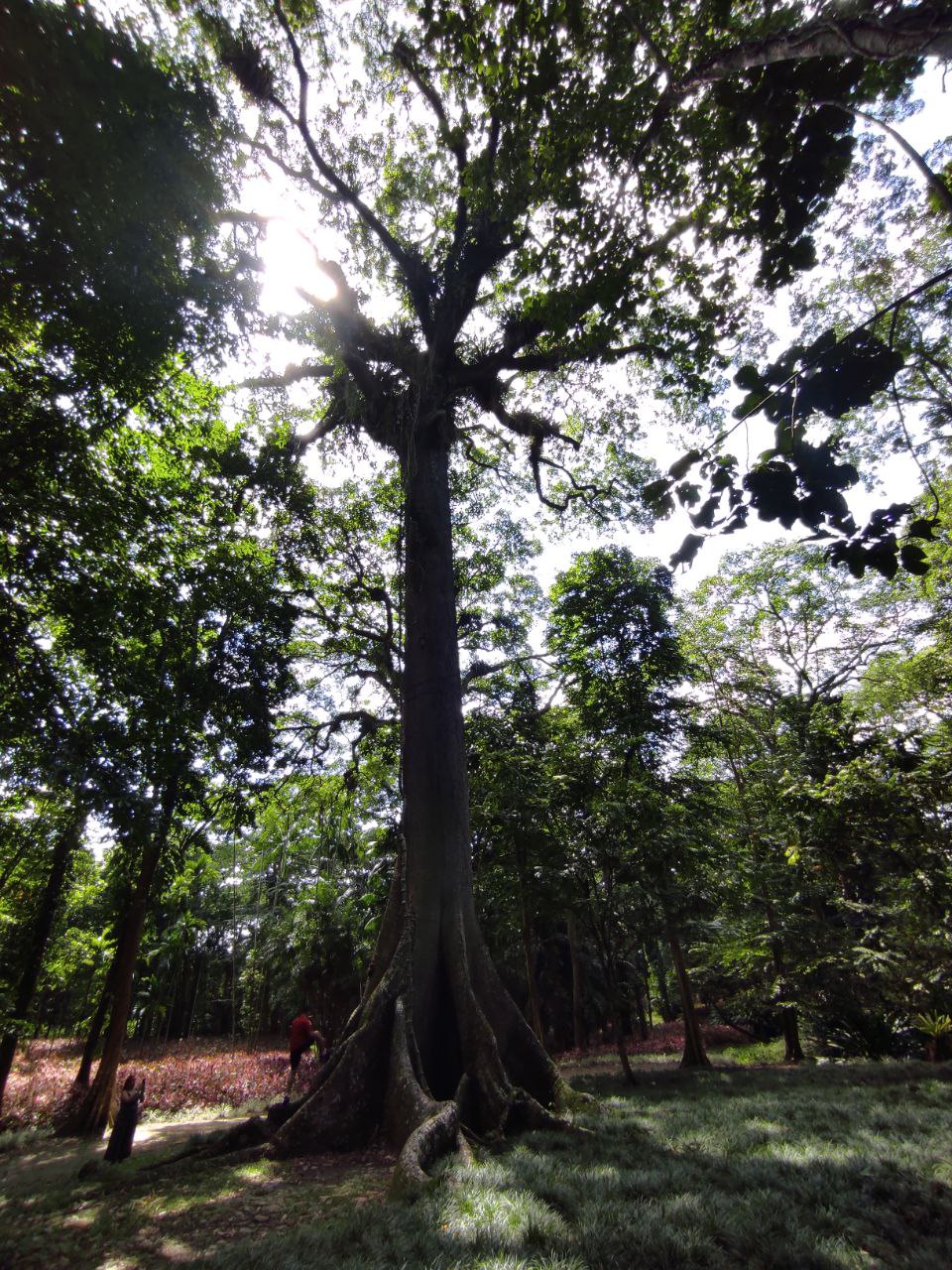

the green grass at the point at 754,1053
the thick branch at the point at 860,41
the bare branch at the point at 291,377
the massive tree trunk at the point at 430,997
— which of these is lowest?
the green grass at the point at 754,1053

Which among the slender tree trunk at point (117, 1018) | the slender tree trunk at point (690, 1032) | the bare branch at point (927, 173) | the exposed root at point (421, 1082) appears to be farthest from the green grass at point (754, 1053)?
the bare branch at point (927, 173)

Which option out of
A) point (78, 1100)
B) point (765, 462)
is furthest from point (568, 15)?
point (78, 1100)

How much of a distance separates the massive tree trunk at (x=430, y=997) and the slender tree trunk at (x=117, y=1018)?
15.1 feet

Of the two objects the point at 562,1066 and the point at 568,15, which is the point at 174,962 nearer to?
the point at 562,1066

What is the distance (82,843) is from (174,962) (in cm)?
2564

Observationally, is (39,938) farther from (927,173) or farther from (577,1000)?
(927,173)

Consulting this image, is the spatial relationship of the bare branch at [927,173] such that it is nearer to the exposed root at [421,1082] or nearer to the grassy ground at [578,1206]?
the grassy ground at [578,1206]

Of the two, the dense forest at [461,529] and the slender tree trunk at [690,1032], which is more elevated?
the dense forest at [461,529]

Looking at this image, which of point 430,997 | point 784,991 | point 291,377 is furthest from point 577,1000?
point 291,377

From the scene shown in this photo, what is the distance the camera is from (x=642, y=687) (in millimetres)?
11484

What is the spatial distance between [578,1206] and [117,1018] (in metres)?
9.56

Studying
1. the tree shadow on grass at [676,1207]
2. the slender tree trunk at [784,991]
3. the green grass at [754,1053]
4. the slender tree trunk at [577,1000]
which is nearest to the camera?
the tree shadow on grass at [676,1207]

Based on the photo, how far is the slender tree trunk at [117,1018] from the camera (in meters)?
9.49

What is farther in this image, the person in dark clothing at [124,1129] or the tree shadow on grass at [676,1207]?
the person in dark clothing at [124,1129]
